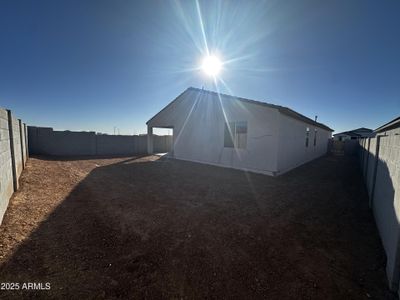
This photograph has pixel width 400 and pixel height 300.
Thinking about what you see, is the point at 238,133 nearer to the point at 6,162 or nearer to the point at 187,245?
the point at 187,245

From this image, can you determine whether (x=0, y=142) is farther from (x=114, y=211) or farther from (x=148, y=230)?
(x=148, y=230)

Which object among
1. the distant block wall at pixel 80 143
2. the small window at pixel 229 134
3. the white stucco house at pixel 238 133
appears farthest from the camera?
the distant block wall at pixel 80 143

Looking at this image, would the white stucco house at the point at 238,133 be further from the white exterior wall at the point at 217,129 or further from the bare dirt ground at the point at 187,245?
the bare dirt ground at the point at 187,245

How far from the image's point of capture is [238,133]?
9391 millimetres

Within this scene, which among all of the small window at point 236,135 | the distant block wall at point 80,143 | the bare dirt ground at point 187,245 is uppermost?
the small window at point 236,135

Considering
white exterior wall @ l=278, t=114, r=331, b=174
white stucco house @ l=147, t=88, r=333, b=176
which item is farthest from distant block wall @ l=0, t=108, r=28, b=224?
white exterior wall @ l=278, t=114, r=331, b=174

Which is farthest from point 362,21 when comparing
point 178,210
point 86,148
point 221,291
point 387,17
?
point 86,148

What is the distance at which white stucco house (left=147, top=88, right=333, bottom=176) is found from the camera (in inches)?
328

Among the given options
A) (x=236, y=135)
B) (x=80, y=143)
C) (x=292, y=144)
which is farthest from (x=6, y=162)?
(x=80, y=143)

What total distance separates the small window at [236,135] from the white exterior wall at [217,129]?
0.21m

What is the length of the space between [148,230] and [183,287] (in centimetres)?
146

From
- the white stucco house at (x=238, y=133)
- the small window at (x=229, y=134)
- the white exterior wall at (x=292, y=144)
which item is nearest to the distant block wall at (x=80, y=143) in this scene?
the white stucco house at (x=238, y=133)

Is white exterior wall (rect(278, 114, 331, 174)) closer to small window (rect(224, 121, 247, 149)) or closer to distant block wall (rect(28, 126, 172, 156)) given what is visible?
small window (rect(224, 121, 247, 149))

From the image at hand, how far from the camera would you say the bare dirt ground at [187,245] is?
217 cm
